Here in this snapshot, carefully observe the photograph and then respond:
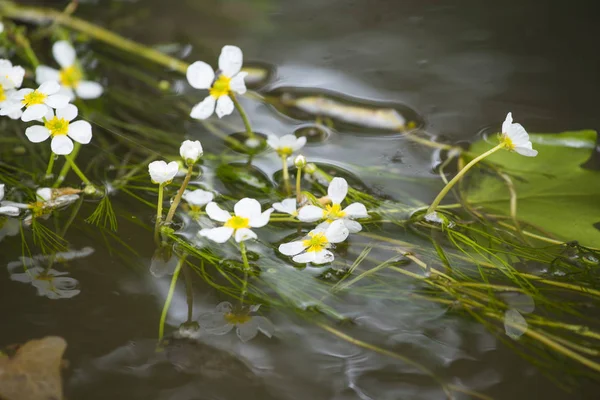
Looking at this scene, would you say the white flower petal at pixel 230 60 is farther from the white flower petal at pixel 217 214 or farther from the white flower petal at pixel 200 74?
the white flower petal at pixel 217 214

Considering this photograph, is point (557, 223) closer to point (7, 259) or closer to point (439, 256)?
point (439, 256)

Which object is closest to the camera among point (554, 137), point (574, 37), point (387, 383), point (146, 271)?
point (387, 383)

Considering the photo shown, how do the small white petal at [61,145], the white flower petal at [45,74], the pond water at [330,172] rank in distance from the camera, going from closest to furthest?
the pond water at [330,172]
the small white petal at [61,145]
the white flower petal at [45,74]

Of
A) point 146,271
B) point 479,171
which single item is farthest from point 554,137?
point 146,271

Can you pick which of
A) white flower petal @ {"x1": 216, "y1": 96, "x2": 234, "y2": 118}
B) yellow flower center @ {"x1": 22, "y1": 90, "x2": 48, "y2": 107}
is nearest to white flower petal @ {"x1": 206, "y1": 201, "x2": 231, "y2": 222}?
white flower petal @ {"x1": 216, "y1": 96, "x2": 234, "y2": 118}

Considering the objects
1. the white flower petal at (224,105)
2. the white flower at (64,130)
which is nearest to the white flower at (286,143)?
the white flower petal at (224,105)

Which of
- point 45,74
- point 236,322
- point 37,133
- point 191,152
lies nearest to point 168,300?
point 236,322
